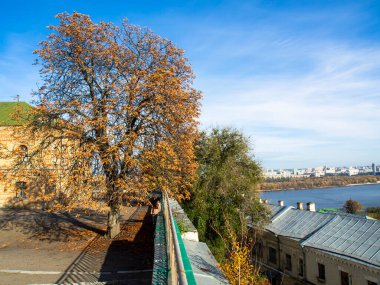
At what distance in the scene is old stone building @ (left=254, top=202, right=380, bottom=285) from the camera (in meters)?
15.6

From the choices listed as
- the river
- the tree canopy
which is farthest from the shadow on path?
the river

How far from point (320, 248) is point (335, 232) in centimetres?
164

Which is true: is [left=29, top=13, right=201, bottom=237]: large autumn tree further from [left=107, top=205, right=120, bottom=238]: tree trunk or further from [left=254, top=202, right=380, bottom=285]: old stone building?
[left=254, top=202, right=380, bottom=285]: old stone building

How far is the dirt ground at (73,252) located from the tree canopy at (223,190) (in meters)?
3.84

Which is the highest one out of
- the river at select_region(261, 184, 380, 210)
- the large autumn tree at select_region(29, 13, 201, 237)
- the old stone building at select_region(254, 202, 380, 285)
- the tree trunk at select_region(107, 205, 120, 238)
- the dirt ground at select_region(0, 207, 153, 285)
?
the large autumn tree at select_region(29, 13, 201, 237)

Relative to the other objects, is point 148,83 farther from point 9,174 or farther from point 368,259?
point 368,259

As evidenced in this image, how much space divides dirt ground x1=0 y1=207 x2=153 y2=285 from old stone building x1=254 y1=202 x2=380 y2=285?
10.3 m

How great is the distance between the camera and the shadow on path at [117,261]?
8391 millimetres

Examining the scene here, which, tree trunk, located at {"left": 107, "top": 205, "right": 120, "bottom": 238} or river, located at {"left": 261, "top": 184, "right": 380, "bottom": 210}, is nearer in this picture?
tree trunk, located at {"left": 107, "top": 205, "right": 120, "bottom": 238}

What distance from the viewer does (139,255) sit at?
35.0ft

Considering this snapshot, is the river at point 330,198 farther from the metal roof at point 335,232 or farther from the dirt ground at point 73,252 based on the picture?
the dirt ground at point 73,252

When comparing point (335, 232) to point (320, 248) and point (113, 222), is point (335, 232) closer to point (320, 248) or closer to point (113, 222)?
point (320, 248)

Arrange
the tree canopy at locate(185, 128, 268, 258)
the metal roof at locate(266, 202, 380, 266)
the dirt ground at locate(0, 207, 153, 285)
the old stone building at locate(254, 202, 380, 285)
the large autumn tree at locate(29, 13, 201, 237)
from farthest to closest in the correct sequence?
the tree canopy at locate(185, 128, 268, 258)
the metal roof at locate(266, 202, 380, 266)
the old stone building at locate(254, 202, 380, 285)
the large autumn tree at locate(29, 13, 201, 237)
the dirt ground at locate(0, 207, 153, 285)

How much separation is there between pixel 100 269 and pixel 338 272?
13241 mm
